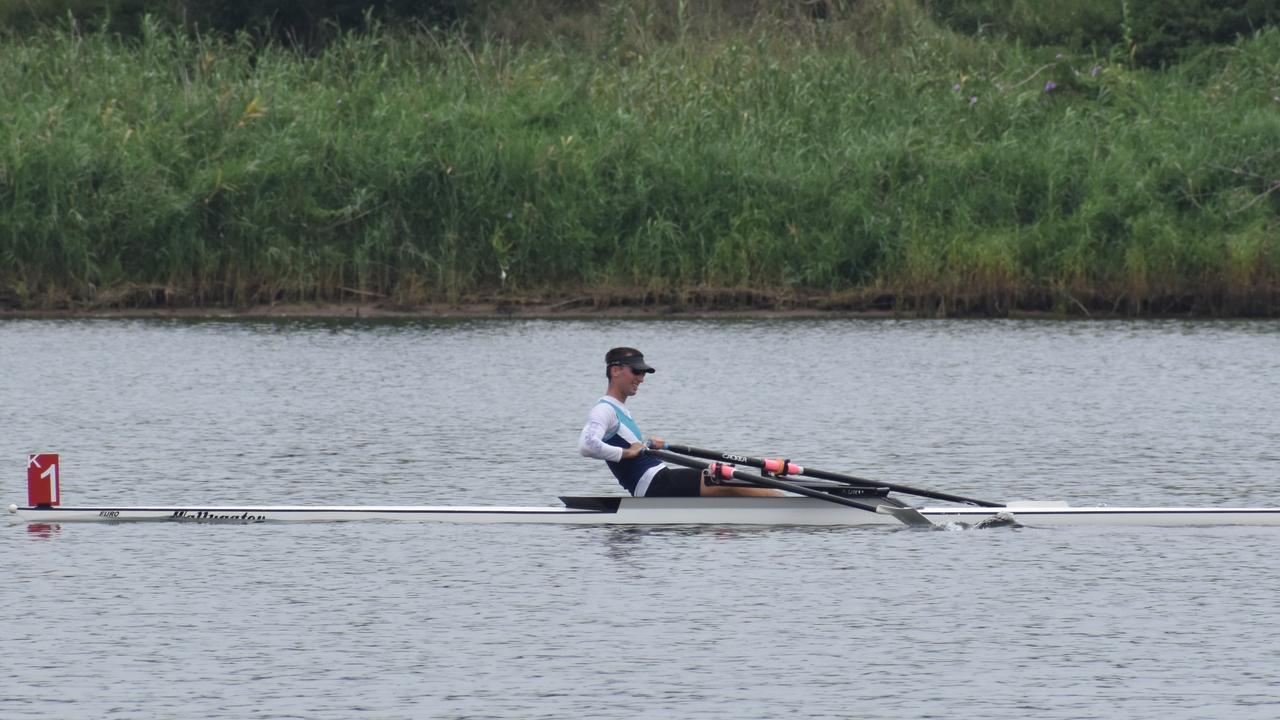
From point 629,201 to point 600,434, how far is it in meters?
20.0

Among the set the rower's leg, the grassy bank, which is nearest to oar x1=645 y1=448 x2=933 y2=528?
the rower's leg

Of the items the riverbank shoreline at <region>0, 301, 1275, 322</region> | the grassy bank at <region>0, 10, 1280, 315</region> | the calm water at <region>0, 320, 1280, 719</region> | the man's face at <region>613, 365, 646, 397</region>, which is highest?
the grassy bank at <region>0, 10, 1280, 315</region>

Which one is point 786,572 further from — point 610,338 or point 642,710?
point 610,338

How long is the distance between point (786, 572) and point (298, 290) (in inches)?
865

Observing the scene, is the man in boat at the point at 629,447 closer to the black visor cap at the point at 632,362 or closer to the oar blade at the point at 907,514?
the black visor cap at the point at 632,362

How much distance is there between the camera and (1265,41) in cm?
4197

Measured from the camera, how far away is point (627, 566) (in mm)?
16141

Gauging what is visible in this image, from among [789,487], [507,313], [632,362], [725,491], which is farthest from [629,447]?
[507,313]

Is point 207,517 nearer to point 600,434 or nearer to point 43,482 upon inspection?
point 43,482

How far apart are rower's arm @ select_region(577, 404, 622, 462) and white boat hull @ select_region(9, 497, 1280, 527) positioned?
0.55m

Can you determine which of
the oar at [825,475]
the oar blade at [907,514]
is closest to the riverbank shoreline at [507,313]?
the oar at [825,475]

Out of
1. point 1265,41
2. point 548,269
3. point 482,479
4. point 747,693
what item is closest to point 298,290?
point 548,269

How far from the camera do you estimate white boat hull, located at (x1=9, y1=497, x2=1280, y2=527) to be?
17328 millimetres

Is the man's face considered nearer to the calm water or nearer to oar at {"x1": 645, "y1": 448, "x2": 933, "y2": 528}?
oar at {"x1": 645, "y1": 448, "x2": 933, "y2": 528}
